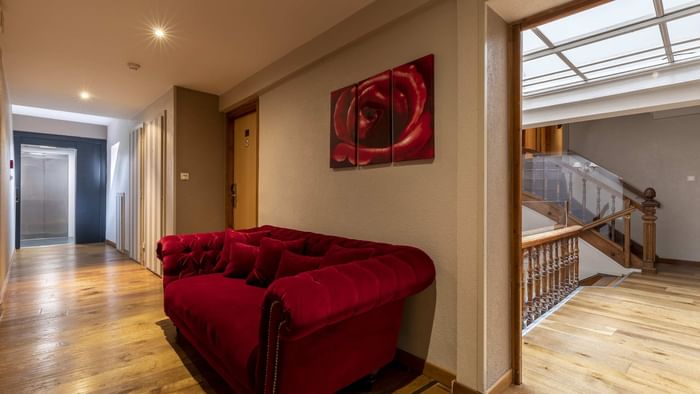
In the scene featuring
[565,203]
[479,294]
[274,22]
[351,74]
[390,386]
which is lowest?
[390,386]

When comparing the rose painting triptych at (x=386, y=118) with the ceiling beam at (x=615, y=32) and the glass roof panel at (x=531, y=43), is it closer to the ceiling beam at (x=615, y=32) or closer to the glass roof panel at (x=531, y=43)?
the glass roof panel at (x=531, y=43)

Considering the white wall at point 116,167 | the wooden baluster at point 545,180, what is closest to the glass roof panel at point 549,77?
the wooden baluster at point 545,180

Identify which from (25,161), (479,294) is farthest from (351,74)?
(25,161)

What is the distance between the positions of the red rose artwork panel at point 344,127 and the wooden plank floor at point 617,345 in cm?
189

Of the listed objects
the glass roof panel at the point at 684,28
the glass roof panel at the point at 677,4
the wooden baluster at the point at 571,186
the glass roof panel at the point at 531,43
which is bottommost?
the wooden baluster at the point at 571,186

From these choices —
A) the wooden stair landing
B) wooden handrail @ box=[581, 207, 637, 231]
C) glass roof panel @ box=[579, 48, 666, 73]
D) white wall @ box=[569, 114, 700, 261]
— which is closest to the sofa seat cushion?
glass roof panel @ box=[579, 48, 666, 73]

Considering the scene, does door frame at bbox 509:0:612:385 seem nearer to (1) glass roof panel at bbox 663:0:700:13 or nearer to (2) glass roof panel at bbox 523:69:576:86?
(1) glass roof panel at bbox 663:0:700:13

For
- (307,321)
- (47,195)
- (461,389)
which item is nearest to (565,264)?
(461,389)

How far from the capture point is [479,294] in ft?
5.74

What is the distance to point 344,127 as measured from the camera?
8.72 feet

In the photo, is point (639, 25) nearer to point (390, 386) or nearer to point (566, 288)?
point (566, 288)

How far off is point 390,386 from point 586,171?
241 inches

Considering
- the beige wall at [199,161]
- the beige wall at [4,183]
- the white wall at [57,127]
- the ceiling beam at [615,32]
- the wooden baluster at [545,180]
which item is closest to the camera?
the ceiling beam at [615,32]

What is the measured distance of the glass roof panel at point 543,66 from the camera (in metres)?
3.54
